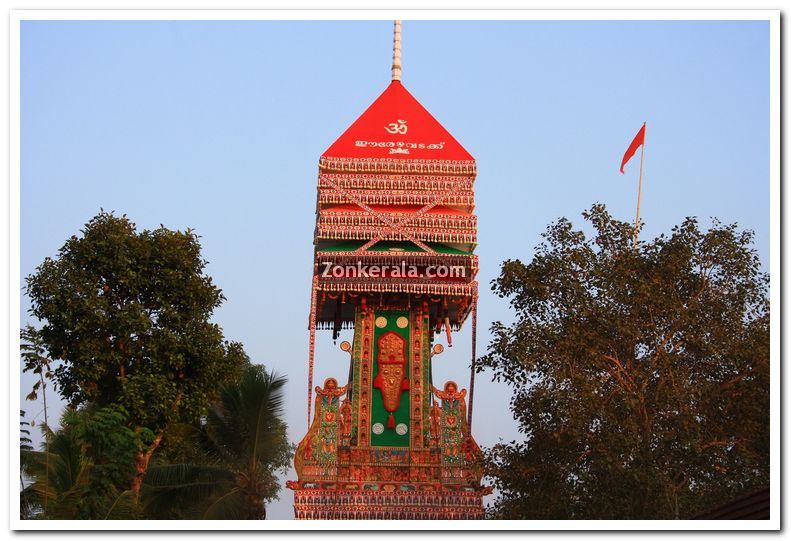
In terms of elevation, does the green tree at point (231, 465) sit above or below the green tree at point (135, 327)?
below

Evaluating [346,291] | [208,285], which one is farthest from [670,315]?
[208,285]

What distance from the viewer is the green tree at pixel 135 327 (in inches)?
1101

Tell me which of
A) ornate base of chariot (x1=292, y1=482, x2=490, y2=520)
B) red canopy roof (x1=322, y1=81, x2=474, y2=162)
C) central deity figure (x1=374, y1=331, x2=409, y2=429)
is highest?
red canopy roof (x1=322, y1=81, x2=474, y2=162)

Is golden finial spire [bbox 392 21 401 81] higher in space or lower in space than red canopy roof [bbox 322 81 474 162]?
higher

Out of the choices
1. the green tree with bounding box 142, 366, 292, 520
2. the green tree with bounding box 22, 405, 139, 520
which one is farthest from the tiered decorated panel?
the green tree with bounding box 22, 405, 139, 520

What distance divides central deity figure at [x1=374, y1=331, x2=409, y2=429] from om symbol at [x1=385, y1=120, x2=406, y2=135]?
470 centimetres

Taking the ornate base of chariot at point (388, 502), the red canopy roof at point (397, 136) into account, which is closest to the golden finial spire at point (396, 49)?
the red canopy roof at point (397, 136)

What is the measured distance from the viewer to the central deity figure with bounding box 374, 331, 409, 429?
29.8 meters

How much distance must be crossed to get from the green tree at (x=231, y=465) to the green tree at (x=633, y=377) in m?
7.24

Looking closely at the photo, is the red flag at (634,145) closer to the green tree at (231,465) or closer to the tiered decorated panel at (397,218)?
the tiered decorated panel at (397,218)

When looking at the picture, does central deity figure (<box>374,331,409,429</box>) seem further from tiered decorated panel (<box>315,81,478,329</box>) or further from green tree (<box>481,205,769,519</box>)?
green tree (<box>481,205,769,519</box>)

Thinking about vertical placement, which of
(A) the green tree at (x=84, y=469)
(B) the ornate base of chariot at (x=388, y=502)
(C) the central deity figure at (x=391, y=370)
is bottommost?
(B) the ornate base of chariot at (x=388, y=502)

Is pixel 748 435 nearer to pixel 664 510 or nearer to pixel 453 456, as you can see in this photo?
pixel 664 510

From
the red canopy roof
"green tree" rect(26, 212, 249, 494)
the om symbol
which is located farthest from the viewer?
the om symbol
